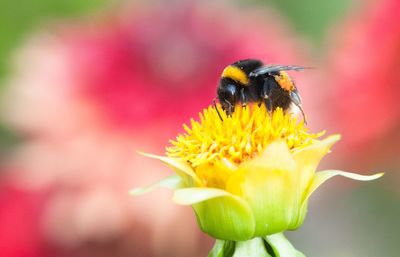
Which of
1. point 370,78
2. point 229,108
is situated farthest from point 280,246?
point 370,78

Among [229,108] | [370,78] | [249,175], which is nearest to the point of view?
[249,175]

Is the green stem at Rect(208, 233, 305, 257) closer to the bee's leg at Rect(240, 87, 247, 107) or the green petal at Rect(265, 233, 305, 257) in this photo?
the green petal at Rect(265, 233, 305, 257)

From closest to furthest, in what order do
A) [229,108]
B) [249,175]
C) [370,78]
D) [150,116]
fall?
1. [249,175]
2. [229,108]
3. [150,116]
4. [370,78]

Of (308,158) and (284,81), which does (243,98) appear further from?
(308,158)


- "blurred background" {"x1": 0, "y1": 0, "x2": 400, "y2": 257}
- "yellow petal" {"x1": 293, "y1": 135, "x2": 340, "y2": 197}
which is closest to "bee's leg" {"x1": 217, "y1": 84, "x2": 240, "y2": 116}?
"yellow petal" {"x1": 293, "y1": 135, "x2": 340, "y2": 197}

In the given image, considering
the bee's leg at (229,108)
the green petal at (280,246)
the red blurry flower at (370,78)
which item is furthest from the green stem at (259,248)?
the red blurry flower at (370,78)

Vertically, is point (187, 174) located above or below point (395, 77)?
below

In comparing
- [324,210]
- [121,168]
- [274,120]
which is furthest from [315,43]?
[274,120]

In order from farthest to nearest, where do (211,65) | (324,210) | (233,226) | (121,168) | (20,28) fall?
1. (20,28)
2. (324,210)
3. (211,65)
4. (121,168)
5. (233,226)

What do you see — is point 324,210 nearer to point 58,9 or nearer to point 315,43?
point 315,43
